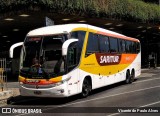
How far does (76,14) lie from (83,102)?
36.7 ft

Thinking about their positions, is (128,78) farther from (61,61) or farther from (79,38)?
(61,61)

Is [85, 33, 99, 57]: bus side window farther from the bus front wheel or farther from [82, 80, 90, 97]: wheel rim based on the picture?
the bus front wheel

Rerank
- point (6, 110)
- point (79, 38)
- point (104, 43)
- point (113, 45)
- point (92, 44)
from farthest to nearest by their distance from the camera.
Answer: point (113, 45) < point (104, 43) < point (92, 44) < point (79, 38) < point (6, 110)

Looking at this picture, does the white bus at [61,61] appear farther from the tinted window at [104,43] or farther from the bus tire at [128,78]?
the bus tire at [128,78]

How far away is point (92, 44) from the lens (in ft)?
54.3

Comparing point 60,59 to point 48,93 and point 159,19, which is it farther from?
point 159,19

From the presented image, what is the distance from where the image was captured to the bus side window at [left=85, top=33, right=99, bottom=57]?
52.9ft

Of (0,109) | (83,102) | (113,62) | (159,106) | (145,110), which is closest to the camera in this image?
(145,110)

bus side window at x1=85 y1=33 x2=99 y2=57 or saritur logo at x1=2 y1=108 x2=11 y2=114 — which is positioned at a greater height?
bus side window at x1=85 y1=33 x2=99 y2=57

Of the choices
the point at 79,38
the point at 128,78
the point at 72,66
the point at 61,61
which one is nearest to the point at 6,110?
the point at 61,61

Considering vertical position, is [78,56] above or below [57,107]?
above

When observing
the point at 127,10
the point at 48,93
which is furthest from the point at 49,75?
the point at 127,10

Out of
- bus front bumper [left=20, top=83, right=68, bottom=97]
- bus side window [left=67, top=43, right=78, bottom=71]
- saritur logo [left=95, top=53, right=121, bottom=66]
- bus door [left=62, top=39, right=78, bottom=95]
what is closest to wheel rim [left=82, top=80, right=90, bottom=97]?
bus door [left=62, top=39, right=78, bottom=95]

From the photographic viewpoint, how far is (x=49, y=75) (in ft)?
45.1
